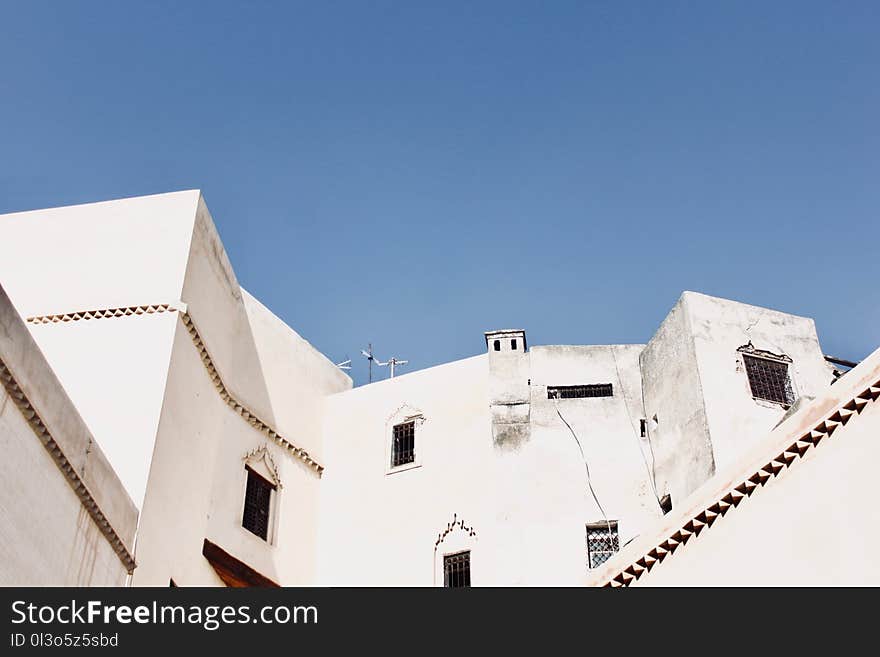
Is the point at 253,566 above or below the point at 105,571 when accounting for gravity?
above

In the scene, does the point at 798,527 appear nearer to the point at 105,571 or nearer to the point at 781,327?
the point at 105,571

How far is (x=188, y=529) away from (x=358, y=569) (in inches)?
164

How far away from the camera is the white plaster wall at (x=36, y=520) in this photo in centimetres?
871

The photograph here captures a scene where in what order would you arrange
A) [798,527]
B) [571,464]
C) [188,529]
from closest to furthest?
[798,527], [188,529], [571,464]

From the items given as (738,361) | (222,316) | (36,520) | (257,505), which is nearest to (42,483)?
(36,520)

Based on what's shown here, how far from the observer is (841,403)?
25.8 ft

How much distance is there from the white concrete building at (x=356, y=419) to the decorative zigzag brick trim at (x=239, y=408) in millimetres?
41

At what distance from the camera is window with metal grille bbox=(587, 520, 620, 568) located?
16.2 meters

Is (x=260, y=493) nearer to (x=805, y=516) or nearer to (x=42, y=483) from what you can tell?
(x=42, y=483)

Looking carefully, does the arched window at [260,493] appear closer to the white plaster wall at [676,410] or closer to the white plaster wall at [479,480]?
the white plaster wall at [479,480]

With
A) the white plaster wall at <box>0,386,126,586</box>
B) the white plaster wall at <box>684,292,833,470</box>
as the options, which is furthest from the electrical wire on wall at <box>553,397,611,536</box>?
the white plaster wall at <box>0,386,126,586</box>

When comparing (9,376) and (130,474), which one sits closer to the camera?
(9,376)

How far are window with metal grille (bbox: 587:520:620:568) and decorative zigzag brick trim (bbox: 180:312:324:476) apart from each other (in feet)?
15.7
